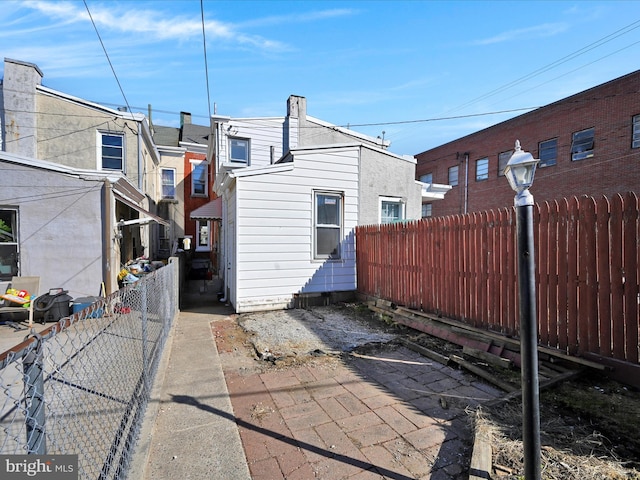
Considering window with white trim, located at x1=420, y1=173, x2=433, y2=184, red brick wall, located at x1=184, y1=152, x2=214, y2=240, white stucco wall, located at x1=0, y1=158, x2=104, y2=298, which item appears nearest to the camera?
white stucco wall, located at x1=0, y1=158, x2=104, y2=298

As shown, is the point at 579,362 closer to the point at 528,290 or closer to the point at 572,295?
the point at 572,295

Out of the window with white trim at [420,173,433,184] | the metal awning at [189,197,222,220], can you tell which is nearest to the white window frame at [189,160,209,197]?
the metal awning at [189,197,222,220]

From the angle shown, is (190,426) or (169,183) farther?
(169,183)

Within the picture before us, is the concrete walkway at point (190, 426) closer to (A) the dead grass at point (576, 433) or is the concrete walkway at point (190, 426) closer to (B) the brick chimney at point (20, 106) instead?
(A) the dead grass at point (576, 433)

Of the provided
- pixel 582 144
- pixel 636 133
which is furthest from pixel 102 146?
pixel 636 133

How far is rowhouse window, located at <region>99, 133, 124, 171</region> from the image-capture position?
11.5 metres

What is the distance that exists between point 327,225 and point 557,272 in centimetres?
487

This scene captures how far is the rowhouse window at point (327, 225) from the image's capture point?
7668 millimetres

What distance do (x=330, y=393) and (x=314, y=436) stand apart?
759 millimetres

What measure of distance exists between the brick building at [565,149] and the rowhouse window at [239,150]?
1498cm

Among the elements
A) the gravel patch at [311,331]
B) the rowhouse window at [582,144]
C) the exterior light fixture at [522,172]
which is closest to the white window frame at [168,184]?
the gravel patch at [311,331]

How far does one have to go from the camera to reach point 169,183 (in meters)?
18.6

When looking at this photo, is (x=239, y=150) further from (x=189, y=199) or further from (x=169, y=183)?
(x=169, y=183)

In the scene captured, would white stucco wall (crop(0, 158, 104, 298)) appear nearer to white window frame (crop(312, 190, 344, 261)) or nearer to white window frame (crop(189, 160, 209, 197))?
white window frame (crop(312, 190, 344, 261))
